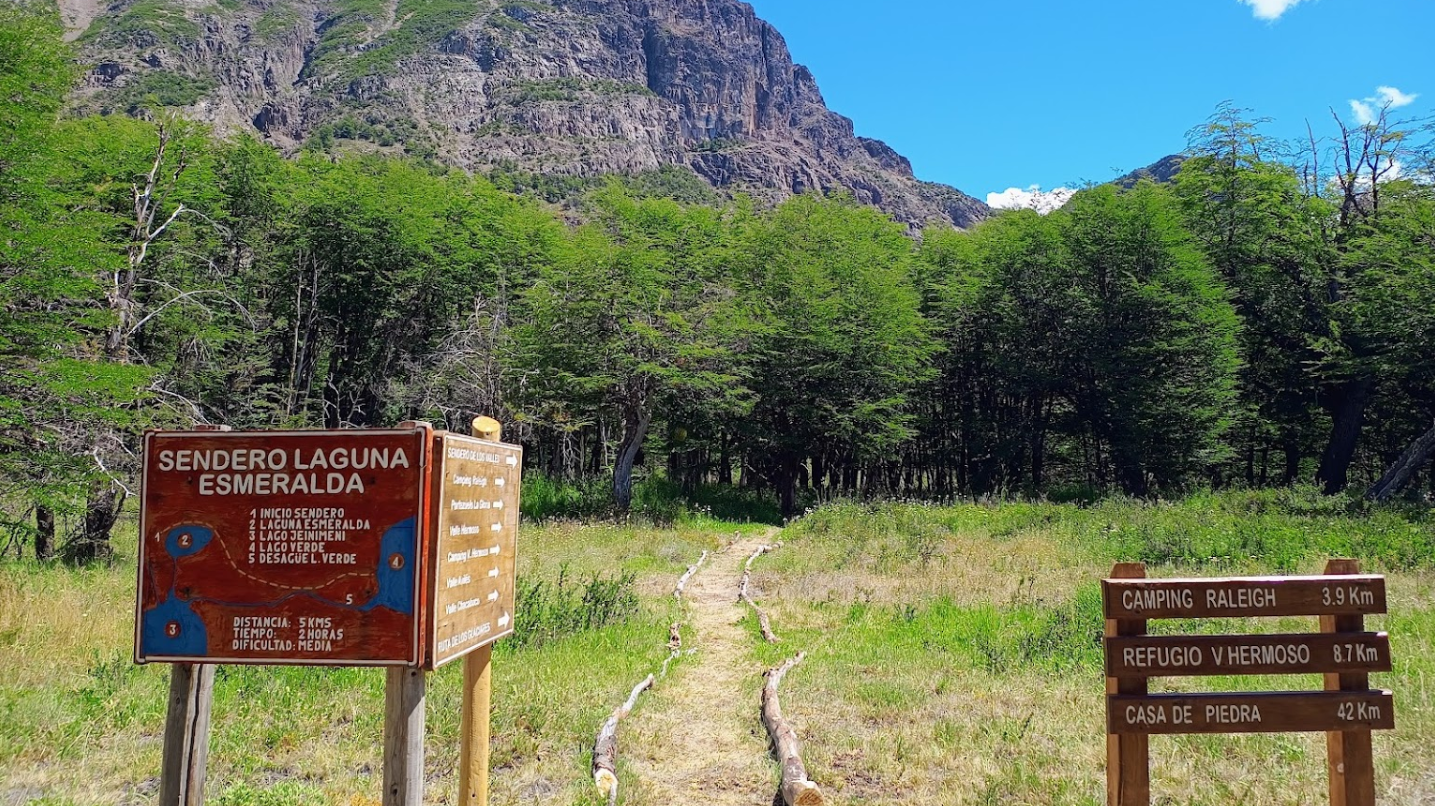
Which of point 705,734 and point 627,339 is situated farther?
point 627,339

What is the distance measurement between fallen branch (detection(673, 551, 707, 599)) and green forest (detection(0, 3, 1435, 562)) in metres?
6.59

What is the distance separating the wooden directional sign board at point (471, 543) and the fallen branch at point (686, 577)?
7.84m

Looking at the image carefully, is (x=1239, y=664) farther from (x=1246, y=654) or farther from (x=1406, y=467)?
(x=1406, y=467)

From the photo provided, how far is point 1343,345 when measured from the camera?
1022 inches

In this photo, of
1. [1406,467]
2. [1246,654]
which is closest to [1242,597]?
[1246,654]

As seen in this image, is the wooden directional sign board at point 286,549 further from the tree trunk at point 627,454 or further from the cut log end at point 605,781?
the tree trunk at point 627,454

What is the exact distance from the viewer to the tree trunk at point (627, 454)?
2236 cm

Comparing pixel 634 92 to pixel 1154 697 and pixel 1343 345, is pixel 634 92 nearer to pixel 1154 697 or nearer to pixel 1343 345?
pixel 1343 345

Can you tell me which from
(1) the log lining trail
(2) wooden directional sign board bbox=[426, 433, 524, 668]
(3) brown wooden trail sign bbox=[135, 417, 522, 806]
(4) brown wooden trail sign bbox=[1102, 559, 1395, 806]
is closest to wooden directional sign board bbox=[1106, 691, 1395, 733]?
(4) brown wooden trail sign bbox=[1102, 559, 1395, 806]

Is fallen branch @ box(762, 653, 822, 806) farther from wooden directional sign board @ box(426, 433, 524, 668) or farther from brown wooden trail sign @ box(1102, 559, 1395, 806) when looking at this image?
wooden directional sign board @ box(426, 433, 524, 668)

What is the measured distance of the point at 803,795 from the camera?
4371 millimetres

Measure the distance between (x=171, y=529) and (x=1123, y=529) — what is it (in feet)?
53.8

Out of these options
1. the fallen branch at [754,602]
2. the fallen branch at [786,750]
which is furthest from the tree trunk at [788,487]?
the fallen branch at [786,750]

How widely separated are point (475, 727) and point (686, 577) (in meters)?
9.62
